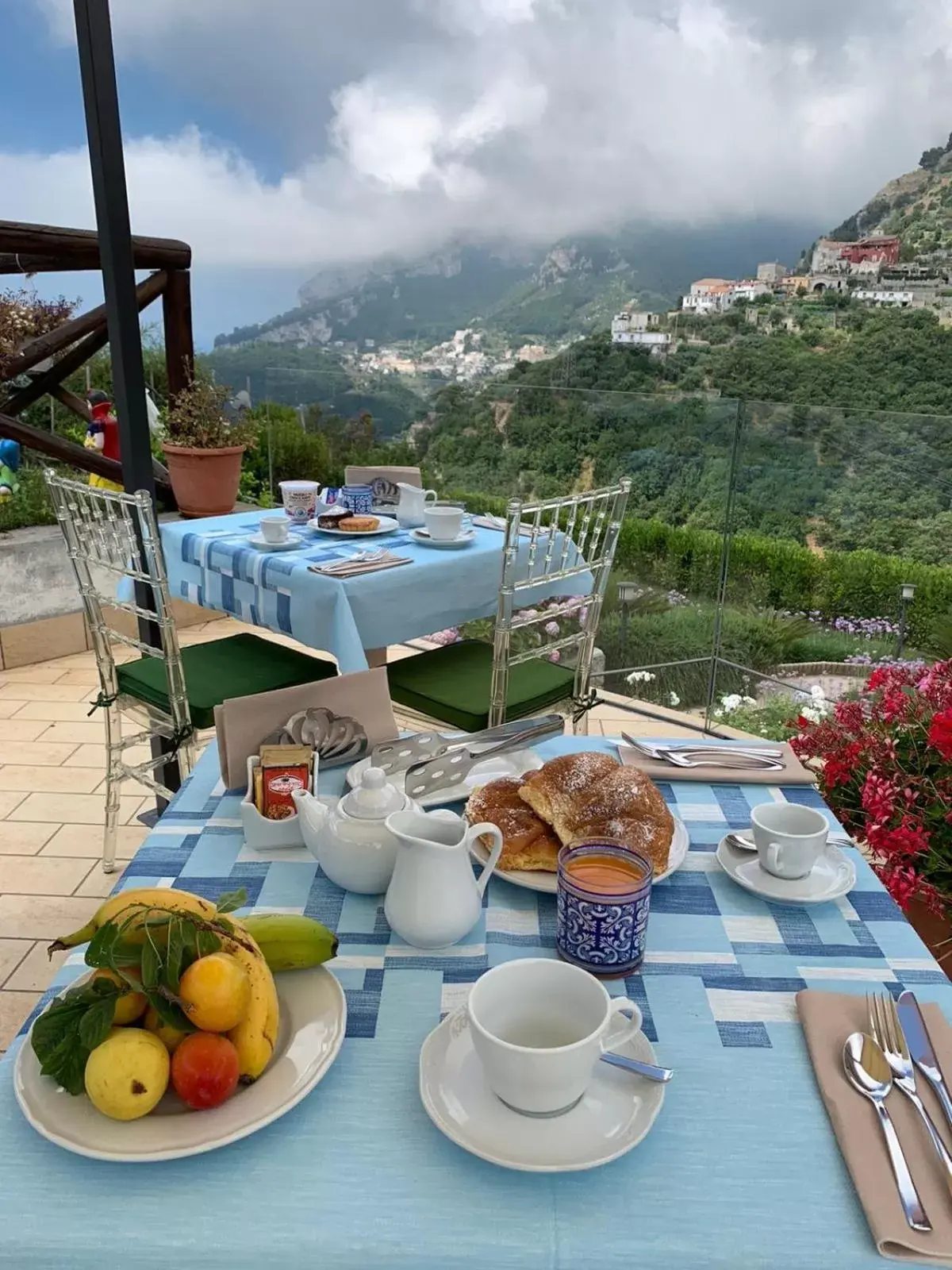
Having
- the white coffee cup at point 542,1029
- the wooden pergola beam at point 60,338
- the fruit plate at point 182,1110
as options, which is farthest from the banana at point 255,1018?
the wooden pergola beam at point 60,338

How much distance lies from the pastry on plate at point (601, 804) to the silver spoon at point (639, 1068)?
0.70 ft

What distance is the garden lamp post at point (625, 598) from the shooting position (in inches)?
129

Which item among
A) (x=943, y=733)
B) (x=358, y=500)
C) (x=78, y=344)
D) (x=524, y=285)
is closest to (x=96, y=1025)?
(x=943, y=733)

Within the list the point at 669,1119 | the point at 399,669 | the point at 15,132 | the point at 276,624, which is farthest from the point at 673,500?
the point at 15,132

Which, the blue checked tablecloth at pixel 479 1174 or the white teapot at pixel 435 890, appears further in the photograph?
the white teapot at pixel 435 890

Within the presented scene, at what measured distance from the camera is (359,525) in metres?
2.42

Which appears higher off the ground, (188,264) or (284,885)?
(188,264)

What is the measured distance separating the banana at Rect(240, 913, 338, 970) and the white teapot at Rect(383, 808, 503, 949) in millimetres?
69

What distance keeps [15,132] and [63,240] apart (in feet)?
5.16

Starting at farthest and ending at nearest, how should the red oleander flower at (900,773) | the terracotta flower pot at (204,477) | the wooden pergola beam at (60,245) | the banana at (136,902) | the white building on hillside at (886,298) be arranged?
the white building on hillside at (886,298) < the terracotta flower pot at (204,477) < the wooden pergola beam at (60,245) < the red oleander flower at (900,773) < the banana at (136,902)

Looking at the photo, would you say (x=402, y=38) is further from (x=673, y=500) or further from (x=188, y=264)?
(x=673, y=500)

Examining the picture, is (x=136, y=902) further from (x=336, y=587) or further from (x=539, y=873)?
(x=336, y=587)

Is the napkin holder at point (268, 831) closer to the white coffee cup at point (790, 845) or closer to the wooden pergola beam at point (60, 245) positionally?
the white coffee cup at point (790, 845)

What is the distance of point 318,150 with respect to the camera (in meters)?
8.09
